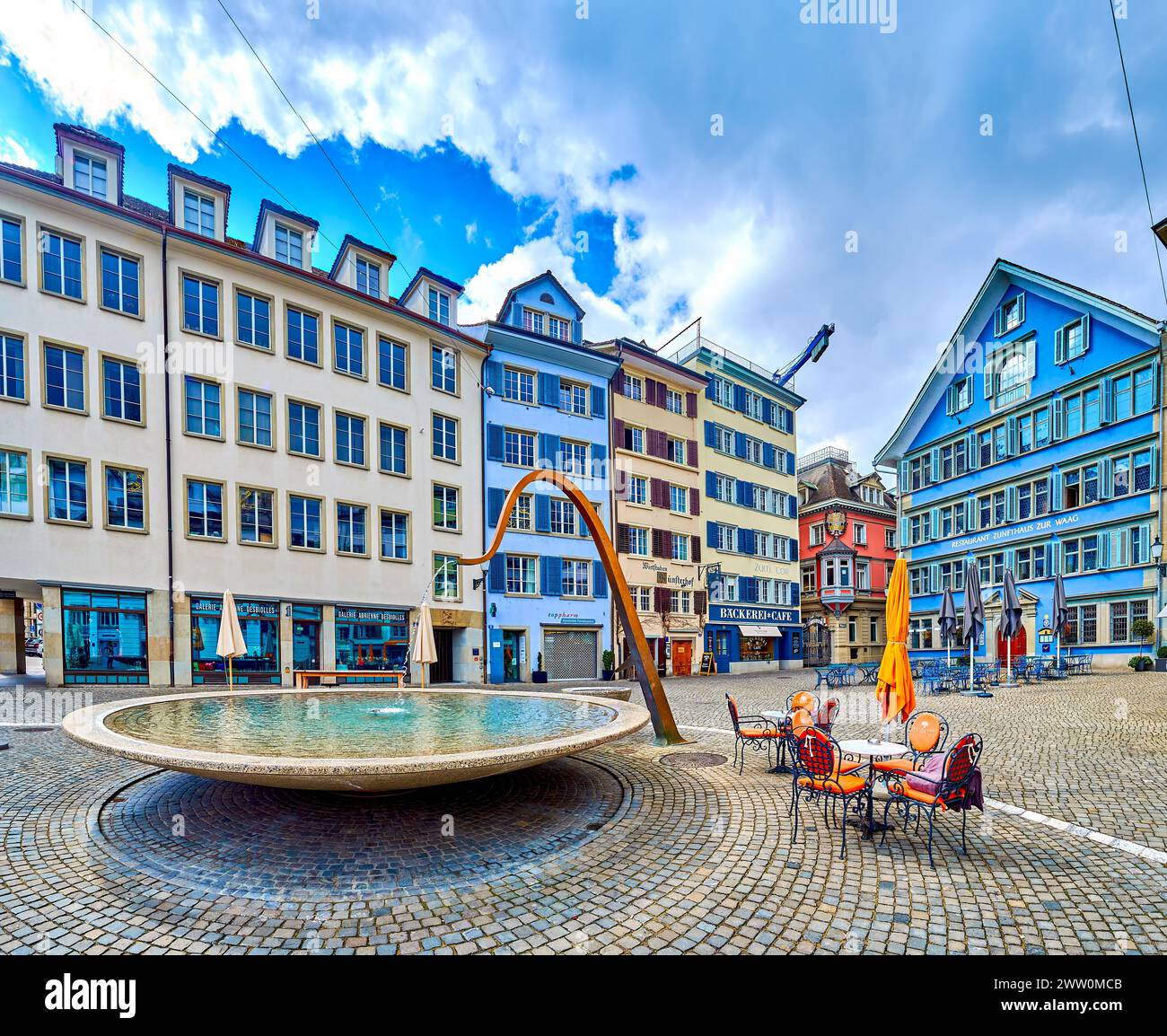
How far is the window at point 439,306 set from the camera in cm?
2767

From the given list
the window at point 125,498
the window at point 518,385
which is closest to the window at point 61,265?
the window at point 125,498

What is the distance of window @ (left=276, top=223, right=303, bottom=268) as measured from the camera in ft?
77.4

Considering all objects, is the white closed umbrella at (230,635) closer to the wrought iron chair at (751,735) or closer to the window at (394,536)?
the window at (394,536)

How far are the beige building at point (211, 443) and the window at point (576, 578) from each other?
15.4 feet

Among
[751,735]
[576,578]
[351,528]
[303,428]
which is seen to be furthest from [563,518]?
[751,735]

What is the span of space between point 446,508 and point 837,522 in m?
31.1

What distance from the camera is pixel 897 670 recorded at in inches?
320

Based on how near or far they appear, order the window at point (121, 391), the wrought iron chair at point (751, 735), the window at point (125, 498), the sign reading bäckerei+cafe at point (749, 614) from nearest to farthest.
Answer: the wrought iron chair at point (751, 735)
the window at point (125, 498)
the window at point (121, 391)
the sign reading bäckerei+cafe at point (749, 614)

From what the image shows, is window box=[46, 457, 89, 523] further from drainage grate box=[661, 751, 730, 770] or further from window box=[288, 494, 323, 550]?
drainage grate box=[661, 751, 730, 770]

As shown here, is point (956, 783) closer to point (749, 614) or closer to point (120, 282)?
point (120, 282)

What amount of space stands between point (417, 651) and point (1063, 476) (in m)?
34.2
